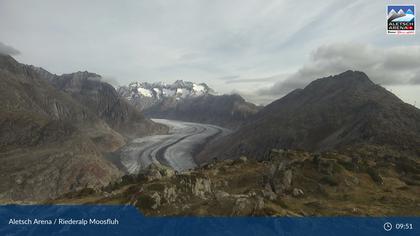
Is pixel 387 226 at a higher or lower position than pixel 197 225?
lower

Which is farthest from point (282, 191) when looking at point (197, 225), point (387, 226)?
point (197, 225)

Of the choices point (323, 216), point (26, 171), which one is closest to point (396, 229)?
point (323, 216)

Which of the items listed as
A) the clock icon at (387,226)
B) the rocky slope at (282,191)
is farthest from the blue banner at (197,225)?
the rocky slope at (282,191)

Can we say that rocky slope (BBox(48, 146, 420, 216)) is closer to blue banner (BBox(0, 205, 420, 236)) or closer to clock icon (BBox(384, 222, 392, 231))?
blue banner (BBox(0, 205, 420, 236))

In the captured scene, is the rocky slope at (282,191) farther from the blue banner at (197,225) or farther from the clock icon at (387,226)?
the clock icon at (387,226)

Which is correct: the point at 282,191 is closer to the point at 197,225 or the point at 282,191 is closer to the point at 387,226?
the point at 387,226

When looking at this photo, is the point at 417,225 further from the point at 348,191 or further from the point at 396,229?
the point at 348,191
